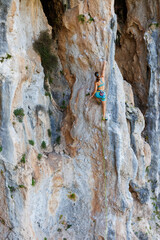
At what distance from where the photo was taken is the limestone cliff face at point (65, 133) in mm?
8453

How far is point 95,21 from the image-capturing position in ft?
30.0

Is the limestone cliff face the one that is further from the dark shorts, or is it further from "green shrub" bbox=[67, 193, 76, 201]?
the dark shorts

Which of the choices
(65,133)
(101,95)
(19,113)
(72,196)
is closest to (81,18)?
(101,95)

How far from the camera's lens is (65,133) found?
10.5 metres

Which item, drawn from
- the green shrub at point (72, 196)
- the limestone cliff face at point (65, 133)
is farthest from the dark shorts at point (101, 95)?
the green shrub at point (72, 196)

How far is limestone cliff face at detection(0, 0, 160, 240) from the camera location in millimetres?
8453

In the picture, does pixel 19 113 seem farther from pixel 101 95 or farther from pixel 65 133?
pixel 101 95

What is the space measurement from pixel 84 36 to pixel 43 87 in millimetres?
3018

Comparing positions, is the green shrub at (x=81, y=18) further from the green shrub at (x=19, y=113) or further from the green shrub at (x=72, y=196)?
the green shrub at (x=72, y=196)

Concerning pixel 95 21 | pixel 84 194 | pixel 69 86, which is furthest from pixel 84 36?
pixel 84 194

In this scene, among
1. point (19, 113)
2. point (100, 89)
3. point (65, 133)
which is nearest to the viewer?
point (19, 113)

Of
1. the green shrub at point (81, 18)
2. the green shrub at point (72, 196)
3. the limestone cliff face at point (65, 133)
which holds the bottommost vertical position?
the green shrub at point (72, 196)

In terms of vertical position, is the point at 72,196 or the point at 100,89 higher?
the point at 100,89

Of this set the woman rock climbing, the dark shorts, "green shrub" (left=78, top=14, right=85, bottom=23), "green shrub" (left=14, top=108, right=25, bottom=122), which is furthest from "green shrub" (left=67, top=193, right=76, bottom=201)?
"green shrub" (left=78, top=14, right=85, bottom=23)
